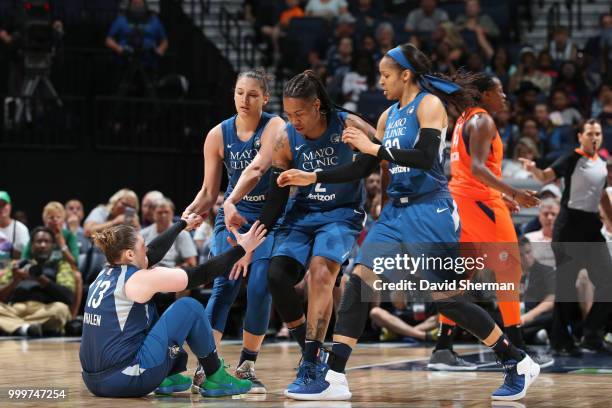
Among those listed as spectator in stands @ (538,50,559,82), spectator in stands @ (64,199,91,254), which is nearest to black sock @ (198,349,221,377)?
spectator in stands @ (64,199,91,254)

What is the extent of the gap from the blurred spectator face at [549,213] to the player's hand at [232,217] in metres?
4.31

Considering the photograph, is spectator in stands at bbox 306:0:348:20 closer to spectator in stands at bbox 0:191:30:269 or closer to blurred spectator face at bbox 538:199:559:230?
spectator in stands at bbox 0:191:30:269

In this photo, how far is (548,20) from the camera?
49.2 feet

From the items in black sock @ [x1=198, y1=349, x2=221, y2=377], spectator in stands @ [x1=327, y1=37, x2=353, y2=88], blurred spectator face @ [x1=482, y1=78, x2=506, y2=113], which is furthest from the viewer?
spectator in stands @ [x1=327, y1=37, x2=353, y2=88]

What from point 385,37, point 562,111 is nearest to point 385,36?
point 385,37

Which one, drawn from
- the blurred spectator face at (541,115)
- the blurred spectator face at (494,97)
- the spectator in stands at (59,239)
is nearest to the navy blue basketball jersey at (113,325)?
the blurred spectator face at (494,97)

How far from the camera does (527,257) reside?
944cm

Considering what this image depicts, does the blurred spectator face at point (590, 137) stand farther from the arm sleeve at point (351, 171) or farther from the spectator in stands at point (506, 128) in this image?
the spectator in stands at point (506, 128)

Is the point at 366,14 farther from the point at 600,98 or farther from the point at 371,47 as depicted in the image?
the point at 600,98

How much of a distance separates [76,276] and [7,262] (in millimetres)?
773

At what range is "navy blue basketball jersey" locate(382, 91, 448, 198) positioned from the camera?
536cm

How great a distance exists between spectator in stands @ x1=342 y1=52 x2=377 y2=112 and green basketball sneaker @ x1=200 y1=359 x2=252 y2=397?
8.35m

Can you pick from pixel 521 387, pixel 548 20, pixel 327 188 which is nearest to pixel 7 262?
pixel 327 188

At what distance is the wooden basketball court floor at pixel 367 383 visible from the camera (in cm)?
518
